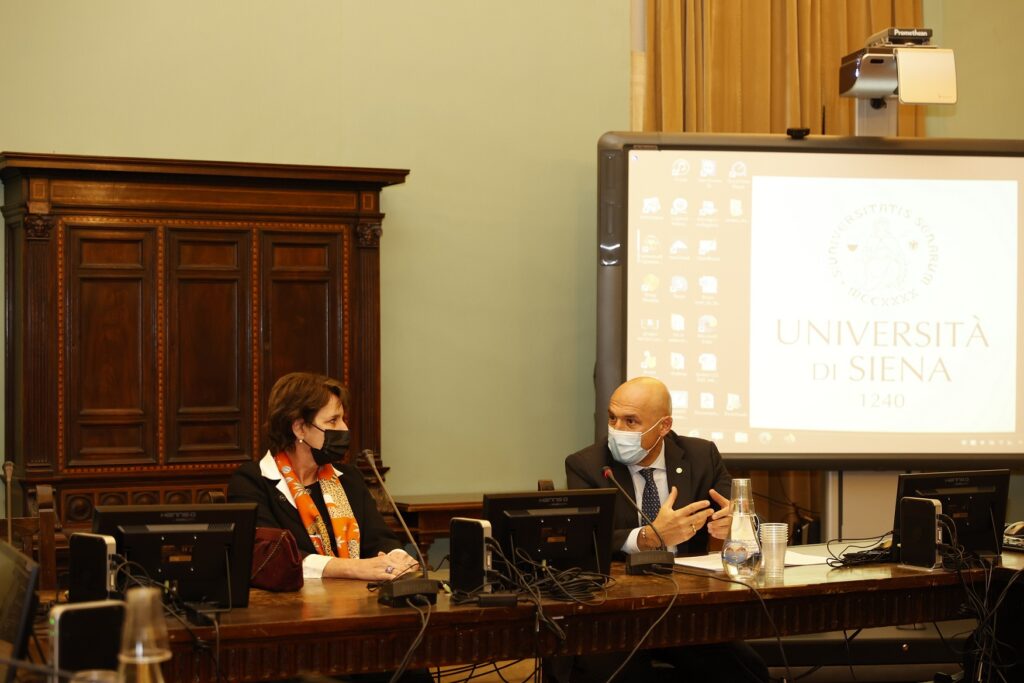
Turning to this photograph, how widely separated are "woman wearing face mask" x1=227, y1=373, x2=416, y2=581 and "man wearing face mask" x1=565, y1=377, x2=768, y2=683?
71 cm

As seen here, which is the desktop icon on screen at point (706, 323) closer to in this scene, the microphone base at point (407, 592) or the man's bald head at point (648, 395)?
the man's bald head at point (648, 395)

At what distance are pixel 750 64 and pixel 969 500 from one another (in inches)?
138

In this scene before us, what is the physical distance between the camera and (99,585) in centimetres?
274

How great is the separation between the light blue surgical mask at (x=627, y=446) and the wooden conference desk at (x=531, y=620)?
1.87 ft

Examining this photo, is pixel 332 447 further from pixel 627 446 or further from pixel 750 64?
pixel 750 64

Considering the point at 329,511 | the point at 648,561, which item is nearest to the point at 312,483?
the point at 329,511

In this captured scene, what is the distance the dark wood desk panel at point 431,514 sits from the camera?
5.61 metres

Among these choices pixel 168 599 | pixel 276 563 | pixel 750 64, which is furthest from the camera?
pixel 750 64

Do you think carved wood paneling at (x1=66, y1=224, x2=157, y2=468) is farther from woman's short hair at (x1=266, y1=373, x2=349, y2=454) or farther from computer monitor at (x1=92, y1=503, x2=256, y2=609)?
computer monitor at (x1=92, y1=503, x2=256, y2=609)

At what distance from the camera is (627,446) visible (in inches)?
159

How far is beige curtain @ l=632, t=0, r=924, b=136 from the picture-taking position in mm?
6512

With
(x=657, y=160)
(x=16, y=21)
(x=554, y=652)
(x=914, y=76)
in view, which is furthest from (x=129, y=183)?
(x=914, y=76)

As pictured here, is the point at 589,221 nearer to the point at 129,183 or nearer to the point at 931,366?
the point at 931,366

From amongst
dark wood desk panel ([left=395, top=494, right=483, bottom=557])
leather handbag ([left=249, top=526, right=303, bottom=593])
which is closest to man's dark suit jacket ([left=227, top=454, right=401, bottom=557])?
leather handbag ([left=249, top=526, right=303, bottom=593])
